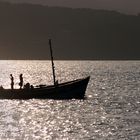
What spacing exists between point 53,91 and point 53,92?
351 mm

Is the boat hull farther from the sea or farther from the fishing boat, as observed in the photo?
the sea

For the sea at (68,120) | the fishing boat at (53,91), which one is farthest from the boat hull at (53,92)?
the sea at (68,120)

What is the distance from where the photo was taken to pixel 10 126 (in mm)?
54344

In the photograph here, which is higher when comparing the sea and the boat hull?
the boat hull

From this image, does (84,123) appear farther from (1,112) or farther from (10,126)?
(1,112)

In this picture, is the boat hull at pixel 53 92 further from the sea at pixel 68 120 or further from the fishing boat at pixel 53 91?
the sea at pixel 68 120

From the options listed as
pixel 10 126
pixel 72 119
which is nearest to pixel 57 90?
pixel 72 119

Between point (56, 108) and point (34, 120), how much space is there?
507 inches

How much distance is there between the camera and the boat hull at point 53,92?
252 feet

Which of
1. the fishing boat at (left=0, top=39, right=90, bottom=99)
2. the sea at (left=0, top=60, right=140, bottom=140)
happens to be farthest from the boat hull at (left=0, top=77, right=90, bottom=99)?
the sea at (left=0, top=60, right=140, bottom=140)

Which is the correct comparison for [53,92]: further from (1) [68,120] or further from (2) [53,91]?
(1) [68,120]

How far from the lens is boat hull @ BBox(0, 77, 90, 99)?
76.8m

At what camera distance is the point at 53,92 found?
7744cm

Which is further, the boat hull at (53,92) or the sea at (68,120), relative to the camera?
the boat hull at (53,92)
